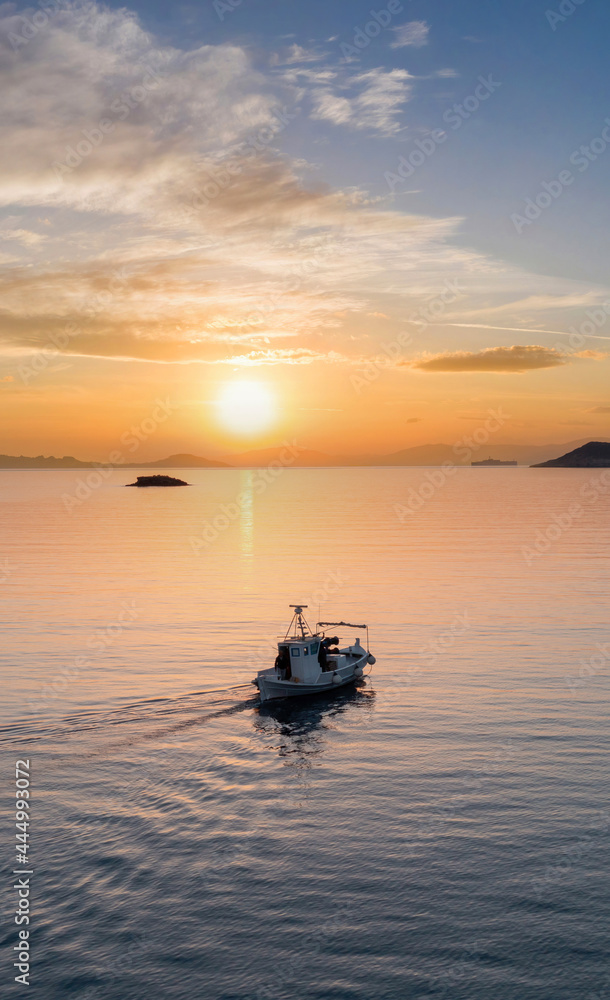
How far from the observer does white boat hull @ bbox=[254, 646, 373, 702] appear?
5478 centimetres

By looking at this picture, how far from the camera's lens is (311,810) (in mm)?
35875

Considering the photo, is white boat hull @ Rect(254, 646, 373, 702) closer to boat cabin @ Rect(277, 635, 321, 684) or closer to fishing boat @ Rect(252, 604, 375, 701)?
fishing boat @ Rect(252, 604, 375, 701)

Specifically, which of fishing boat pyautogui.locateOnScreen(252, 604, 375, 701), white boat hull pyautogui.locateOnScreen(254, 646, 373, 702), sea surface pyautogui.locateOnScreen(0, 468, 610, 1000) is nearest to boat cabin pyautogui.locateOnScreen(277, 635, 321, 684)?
fishing boat pyautogui.locateOnScreen(252, 604, 375, 701)

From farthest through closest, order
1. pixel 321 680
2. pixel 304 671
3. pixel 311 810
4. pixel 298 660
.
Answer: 1. pixel 321 680
2. pixel 304 671
3. pixel 298 660
4. pixel 311 810

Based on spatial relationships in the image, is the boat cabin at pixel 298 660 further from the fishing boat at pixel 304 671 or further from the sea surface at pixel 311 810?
the sea surface at pixel 311 810

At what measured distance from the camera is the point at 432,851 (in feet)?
103

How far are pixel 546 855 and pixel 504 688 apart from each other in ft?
82.6

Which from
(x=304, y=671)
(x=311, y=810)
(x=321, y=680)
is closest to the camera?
(x=311, y=810)

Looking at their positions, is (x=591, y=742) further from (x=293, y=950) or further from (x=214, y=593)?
(x=214, y=593)

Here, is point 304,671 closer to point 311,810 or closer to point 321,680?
point 321,680

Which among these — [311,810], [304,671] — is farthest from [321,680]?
[311,810]

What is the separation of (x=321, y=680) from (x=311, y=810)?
77.2ft

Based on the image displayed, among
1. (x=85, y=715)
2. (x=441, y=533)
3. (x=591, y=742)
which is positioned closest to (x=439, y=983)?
(x=591, y=742)

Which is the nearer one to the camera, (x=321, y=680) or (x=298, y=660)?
(x=298, y=660)
